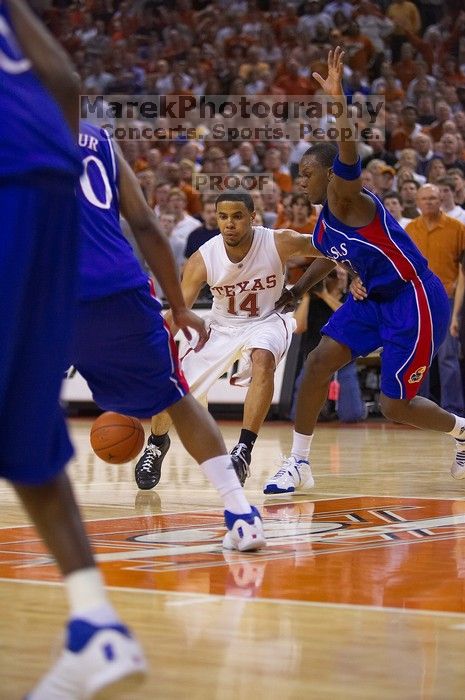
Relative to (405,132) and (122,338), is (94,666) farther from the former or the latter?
(405,132)

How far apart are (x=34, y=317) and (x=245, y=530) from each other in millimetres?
2325

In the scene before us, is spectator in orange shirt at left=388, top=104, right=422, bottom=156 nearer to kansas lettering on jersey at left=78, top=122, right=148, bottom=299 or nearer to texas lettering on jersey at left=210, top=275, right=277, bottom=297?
texas lettering on jersey at left=210, top=275, right=277, bottom=297

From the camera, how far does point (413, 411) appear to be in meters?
7.12

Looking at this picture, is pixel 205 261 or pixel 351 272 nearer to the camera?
pixel 351 272

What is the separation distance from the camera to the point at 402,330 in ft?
22.4

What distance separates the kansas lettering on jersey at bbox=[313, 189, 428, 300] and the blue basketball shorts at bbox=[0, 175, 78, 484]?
13.2 ft

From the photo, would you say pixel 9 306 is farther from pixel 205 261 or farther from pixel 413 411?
pixel 205 261

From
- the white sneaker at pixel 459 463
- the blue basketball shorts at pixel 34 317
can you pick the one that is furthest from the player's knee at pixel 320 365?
the blue basketball shorts at pixel 34 317

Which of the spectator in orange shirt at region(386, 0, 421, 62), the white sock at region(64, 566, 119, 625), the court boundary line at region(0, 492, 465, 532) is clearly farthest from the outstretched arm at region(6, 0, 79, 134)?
the spectator in orange shirt at region(386, 0, 421, 62)

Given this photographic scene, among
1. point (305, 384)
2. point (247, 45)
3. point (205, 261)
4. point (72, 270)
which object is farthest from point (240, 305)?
point (247, 45)

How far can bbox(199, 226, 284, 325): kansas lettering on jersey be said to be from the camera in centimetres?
780

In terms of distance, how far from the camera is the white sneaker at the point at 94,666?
2533mm

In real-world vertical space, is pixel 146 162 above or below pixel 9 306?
above

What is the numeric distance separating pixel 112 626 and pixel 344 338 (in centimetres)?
451
